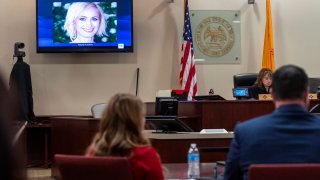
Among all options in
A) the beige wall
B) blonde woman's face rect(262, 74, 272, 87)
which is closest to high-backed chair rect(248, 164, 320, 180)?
blonde woman's face rect(262, 74, 272, 87)

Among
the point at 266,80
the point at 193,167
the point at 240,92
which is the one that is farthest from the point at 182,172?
the point at 266,80

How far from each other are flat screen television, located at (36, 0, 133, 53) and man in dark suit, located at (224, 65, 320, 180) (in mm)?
6704

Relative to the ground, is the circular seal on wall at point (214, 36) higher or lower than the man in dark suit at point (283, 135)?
higher

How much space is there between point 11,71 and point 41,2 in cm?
126

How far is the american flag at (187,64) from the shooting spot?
8883 millimetres

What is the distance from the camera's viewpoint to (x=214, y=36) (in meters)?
9.40

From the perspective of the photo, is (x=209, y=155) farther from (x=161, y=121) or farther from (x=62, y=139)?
(x=62, y=139)

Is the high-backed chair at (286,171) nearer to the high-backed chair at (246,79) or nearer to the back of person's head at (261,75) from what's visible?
the back of person's head at (261,75)

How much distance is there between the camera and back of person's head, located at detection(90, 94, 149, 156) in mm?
2291

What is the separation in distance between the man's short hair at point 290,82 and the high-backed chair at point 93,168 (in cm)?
74

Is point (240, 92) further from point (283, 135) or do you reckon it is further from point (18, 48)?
point (283, 135)

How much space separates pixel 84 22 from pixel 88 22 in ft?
0.22

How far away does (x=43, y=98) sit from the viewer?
9008mm

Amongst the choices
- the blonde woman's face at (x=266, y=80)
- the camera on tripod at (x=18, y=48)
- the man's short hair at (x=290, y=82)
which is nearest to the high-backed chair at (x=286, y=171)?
the man's short hair at (x=290, y=82)
